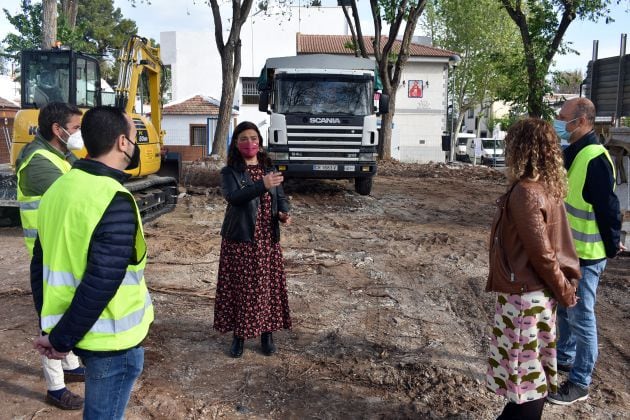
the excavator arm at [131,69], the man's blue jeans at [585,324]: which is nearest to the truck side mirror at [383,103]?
the excavator arm at [131,69]

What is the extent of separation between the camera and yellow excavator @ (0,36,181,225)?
9859 mm

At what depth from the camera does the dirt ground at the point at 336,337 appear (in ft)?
13.2

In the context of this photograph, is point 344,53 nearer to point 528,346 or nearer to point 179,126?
point 179,126

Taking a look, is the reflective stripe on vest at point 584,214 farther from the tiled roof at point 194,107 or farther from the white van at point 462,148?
the white van at point 462,148

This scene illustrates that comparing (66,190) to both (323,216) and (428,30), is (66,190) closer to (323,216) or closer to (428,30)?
(323,216)

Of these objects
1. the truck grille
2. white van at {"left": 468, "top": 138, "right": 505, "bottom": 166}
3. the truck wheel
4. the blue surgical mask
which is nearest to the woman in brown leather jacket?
the blue surgical mask

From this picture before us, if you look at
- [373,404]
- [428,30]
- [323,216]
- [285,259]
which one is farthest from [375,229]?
[428,30]

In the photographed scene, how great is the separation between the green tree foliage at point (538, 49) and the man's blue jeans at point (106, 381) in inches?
641

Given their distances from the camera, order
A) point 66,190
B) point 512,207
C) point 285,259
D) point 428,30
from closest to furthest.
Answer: point 66,190
point 512,207
point 285,259
point 428,30

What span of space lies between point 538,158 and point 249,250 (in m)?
2.27

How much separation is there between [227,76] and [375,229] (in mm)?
9844

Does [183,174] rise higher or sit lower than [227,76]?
lower

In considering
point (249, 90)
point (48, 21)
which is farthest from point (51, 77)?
point (249, 90)

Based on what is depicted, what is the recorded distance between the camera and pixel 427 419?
12.5ft
